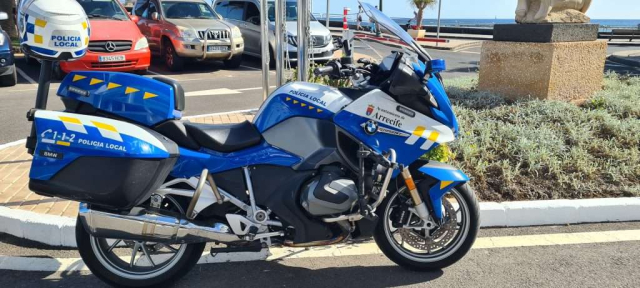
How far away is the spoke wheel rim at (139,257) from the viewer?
3.04 m

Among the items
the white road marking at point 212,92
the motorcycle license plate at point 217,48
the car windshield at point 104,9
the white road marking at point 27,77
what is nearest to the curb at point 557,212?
the white road marking at point 212,92

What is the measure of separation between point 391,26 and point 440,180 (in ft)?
3.13

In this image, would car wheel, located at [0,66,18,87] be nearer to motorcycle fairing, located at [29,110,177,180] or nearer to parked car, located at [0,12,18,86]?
parked car, located at [0,12,18,86]

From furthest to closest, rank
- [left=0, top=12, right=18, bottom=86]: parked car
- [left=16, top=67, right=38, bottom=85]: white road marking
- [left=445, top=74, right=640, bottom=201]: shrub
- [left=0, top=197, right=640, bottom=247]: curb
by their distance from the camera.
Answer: [left=16, top=67, right=38, bottom=85]: white road marking
[left=0, top=12, right=18, bottom=86]: parked car
[left=445, top=74, right=640, bottom=201]: shrub
[left=0, top=197, right=640, bottom=247]: curb

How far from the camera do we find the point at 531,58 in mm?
6922

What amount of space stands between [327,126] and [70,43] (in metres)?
1.50

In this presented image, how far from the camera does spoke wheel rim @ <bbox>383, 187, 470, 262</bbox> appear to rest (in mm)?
3299

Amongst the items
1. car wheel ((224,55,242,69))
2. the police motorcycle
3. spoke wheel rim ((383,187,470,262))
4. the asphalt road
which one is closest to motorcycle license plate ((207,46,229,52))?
the asphalt road

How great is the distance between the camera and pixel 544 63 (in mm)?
6781

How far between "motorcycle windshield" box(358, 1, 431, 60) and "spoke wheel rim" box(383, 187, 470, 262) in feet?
3.00

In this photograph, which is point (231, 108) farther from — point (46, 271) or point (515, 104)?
point (46, 271)

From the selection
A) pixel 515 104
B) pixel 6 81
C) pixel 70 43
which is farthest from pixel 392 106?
pixel 6 81

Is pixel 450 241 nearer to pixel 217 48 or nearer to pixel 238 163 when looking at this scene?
pixel 238 163

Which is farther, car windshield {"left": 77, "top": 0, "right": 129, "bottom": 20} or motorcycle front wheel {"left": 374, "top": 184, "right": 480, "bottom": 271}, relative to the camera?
car windshield {"left": 77, "top": 0, "right": 129, "bottom": 20}
